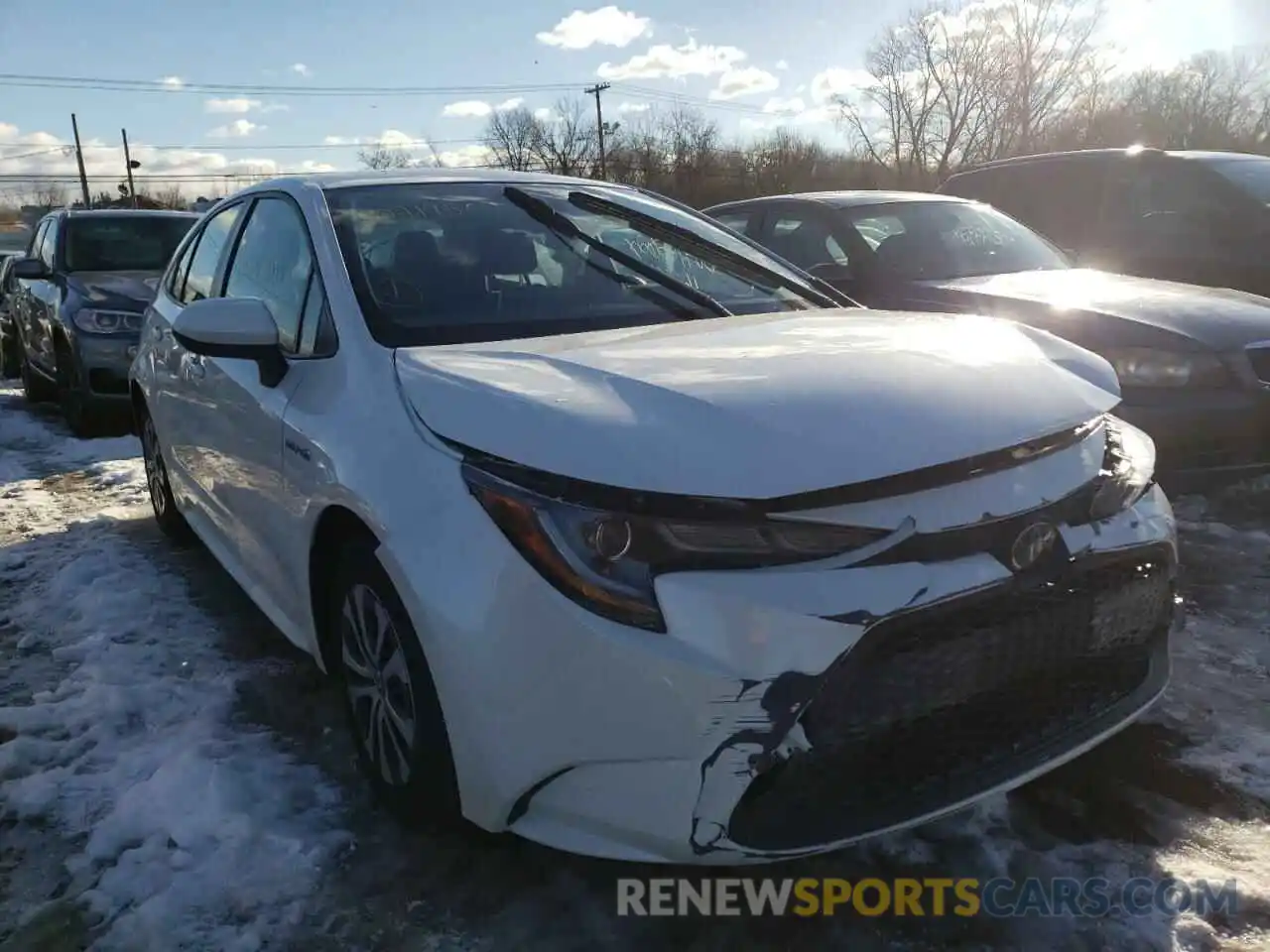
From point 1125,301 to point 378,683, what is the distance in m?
3.90

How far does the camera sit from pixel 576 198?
3.37 m

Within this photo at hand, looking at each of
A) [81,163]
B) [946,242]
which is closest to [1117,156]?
[946,242]

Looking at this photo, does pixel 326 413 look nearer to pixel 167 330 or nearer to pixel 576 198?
pixel 576 198

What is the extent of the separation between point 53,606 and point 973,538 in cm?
353

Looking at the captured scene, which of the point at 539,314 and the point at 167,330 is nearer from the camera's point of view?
the point at 539,314

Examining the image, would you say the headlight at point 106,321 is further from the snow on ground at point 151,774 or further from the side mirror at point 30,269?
the snow on ground at point 151,774

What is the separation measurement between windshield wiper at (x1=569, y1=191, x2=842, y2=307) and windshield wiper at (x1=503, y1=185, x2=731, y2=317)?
5.9 inches

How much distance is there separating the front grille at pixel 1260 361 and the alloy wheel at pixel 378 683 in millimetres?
3775

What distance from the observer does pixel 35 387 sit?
878cm

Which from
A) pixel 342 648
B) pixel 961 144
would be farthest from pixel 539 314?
pixel 961 144

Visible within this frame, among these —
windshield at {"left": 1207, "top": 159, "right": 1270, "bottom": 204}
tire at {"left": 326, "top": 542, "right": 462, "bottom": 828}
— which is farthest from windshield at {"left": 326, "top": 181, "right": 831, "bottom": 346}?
windshield at {"left": 1207, "top": 159, "right": 1270, "bottom": 204}

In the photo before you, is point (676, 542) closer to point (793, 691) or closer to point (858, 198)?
point (793, 691)

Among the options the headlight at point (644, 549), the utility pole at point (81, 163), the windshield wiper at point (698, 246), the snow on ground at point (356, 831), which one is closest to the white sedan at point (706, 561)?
the headlight at point (644, 549)

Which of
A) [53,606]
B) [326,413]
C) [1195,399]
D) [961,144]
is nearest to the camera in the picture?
[326,413]
